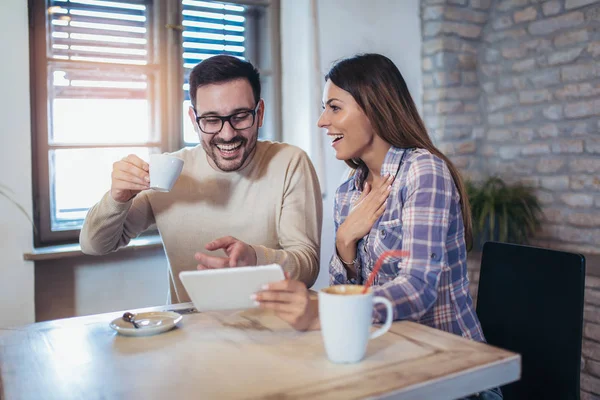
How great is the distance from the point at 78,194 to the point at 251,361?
6.30 ft

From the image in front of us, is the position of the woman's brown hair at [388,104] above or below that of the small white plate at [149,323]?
above

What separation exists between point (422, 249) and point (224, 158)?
77 centimetres

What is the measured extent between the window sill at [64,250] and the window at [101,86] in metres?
0.08

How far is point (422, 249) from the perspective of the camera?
4.24 feet

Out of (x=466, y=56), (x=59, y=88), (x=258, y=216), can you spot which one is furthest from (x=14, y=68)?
(x=466, y=56)

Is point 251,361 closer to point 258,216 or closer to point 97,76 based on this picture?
point 258,216

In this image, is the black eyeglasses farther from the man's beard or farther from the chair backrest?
the chair backrest

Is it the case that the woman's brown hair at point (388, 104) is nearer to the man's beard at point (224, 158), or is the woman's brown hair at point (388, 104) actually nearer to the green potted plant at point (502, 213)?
the man's beard at point (224, 158)

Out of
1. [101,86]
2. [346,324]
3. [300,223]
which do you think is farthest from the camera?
[101,86]

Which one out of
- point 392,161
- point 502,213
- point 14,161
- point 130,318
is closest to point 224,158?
point 392,161

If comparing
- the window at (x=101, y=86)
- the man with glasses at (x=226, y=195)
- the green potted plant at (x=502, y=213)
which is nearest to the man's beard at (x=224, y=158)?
the man with glasses at (x=226, y=195)

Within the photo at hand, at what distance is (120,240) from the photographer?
73.0 inches

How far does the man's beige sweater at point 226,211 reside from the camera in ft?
5.98

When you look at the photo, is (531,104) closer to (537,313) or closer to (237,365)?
(537,313)
